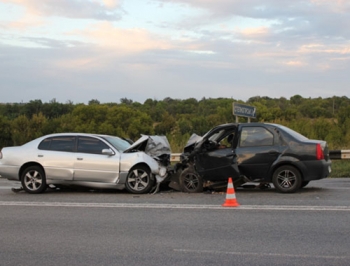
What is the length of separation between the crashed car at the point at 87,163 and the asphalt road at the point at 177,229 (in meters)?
0.61

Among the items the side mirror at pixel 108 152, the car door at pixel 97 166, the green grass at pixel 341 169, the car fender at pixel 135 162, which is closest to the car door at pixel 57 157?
the car door at pixel 97 166

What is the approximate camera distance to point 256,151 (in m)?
11.2

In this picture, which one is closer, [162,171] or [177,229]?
[177,229]

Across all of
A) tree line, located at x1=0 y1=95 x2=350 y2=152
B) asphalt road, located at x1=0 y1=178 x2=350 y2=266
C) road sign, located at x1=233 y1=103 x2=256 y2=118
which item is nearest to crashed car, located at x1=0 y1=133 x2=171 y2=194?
asphalt road, located at x1=0 y1=178 x2=350 y2=266

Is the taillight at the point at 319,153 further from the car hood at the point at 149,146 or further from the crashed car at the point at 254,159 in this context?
the car hood at the point at 149,146

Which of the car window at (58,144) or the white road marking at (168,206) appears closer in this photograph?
the white road marking at (168,206)

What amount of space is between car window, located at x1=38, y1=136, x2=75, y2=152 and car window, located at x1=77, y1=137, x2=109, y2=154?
21 cm

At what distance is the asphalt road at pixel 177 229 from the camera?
19.8ft

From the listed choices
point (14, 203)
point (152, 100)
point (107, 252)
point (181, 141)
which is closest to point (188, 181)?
point (14, 203)

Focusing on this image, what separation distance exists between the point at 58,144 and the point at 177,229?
18.4 feet

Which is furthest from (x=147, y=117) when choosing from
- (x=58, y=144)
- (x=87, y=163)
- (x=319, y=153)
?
(x=319, y=153)

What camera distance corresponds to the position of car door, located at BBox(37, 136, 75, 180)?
11.9 m

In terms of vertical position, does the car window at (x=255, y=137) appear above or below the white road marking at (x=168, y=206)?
above

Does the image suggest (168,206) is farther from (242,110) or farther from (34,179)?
(242,110)
